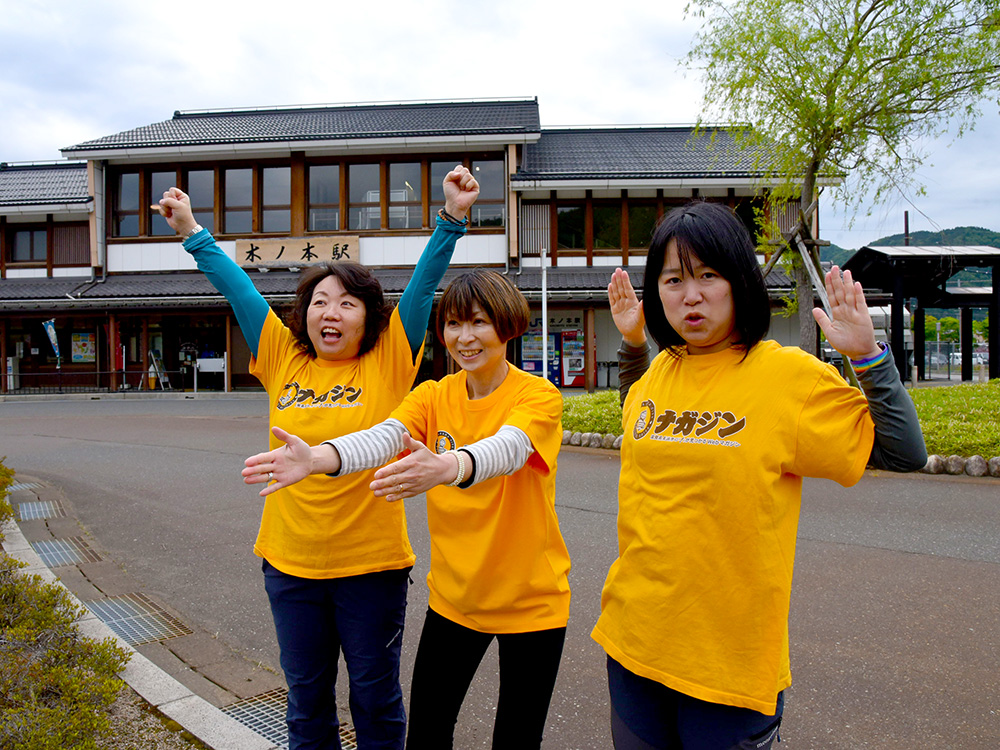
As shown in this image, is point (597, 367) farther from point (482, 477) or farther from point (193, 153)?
point (482, 477)

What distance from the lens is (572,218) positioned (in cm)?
2103

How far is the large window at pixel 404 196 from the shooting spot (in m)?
21.0

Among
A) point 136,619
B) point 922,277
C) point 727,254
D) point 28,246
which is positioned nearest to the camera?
point 727,254

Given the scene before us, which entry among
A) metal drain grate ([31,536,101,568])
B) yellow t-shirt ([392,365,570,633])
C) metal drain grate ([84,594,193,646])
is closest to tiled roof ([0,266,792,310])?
metal drain grate ([31,536,101,568])

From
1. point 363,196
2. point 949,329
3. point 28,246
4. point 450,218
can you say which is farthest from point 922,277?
point 949,329

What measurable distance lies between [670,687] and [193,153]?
23.1 meters

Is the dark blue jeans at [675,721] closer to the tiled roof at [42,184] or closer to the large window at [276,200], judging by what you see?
the large window at [276,200]

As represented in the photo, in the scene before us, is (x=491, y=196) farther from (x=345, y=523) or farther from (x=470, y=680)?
(x=470, y=680)

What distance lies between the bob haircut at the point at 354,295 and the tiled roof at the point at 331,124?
61.3 ft

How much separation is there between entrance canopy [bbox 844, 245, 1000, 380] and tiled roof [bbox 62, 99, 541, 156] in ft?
35.0

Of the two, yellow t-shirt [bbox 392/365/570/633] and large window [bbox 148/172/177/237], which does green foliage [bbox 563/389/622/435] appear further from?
large window [bbox 148/172/177/237]

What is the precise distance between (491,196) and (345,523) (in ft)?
65.0

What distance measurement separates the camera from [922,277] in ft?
62.9

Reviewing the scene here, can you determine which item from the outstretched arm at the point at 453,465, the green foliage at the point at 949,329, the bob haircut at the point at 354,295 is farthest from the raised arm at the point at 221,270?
the green foliage at the point at 949,329
